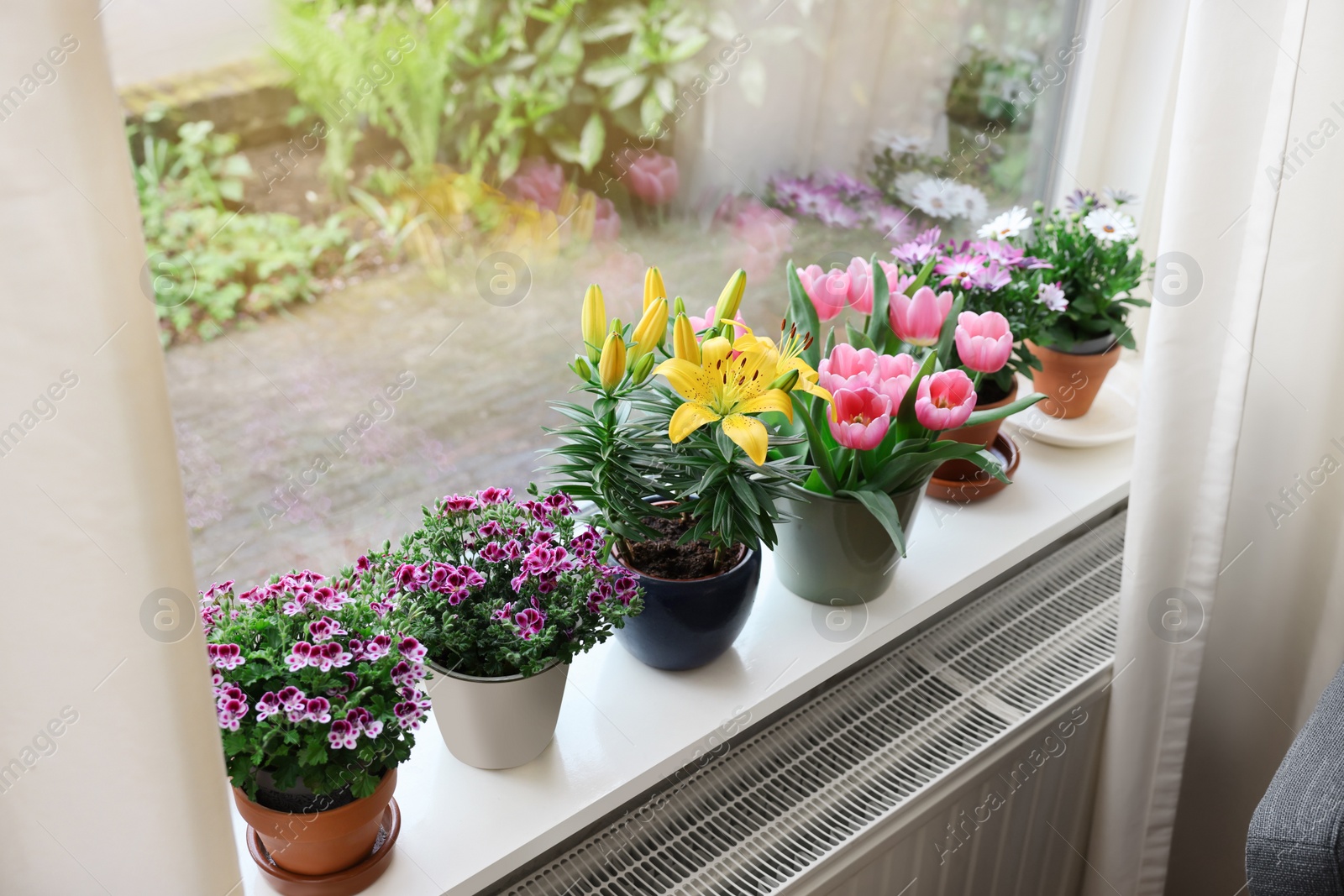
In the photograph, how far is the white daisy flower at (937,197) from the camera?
1.34m

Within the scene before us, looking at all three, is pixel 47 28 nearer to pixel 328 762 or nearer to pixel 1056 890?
pixel 328 762

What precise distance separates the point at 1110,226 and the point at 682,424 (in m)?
0.76

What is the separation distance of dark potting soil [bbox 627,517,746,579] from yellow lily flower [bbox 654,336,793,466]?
0.16m

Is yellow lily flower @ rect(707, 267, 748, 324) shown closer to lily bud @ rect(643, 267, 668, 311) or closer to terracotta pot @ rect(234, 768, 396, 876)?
lily bud @ rect(643, 267, 668, 311)

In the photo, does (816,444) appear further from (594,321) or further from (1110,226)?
(1110,226)

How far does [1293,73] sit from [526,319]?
2.46 feet

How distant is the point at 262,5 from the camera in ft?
2.35

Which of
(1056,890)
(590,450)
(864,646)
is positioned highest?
(590,450)

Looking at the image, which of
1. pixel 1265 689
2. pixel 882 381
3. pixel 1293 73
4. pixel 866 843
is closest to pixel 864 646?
pixel 866 843

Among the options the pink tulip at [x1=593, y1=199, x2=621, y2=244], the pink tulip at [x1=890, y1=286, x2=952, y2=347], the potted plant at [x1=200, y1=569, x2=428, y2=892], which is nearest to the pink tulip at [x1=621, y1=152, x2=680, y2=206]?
the pink tulip at [x1=593, y1=199, x2=621, y2=244]

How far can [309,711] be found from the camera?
708mm

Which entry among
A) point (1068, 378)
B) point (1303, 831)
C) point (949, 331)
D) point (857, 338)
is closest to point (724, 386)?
point (857, 338)

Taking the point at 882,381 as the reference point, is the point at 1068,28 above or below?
above

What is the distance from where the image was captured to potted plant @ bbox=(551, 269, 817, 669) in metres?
0.85
